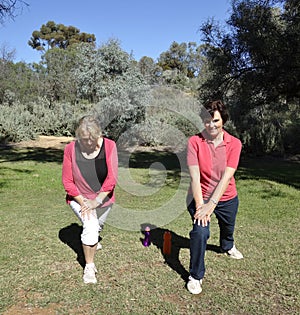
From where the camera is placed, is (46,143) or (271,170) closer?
(271,170)

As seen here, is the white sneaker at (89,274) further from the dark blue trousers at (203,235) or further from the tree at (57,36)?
the tree at (57,36)

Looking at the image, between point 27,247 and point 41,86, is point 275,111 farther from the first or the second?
point 41,86

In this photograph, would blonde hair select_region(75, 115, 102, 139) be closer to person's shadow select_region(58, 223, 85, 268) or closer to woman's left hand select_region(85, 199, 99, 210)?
woman's left hand select_region(85, 199, 99, 210)

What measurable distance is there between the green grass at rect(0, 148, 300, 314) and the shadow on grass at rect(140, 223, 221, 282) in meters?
0.01

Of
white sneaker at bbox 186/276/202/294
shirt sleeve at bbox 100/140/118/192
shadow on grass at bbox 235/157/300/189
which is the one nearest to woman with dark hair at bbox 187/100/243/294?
white sneaker at bbox 186/276/202/294

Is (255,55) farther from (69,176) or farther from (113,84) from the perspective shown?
(69,176)

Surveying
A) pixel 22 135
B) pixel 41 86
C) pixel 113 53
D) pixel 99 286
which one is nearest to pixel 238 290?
pixel 99 286

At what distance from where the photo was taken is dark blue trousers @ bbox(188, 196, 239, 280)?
3.46 m

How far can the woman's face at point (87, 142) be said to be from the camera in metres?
3.75

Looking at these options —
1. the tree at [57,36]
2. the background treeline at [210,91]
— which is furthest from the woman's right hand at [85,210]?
the tree at [57,36]

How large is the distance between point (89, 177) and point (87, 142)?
421 mm

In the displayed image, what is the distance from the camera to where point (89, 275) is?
3.78m

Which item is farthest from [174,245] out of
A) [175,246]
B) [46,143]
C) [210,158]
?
[46,143]

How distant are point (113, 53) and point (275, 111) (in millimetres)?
7983
